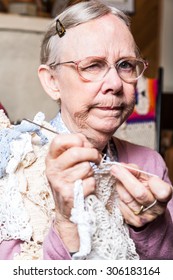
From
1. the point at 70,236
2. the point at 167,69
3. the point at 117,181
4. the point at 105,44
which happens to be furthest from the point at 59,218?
the point at 167,69

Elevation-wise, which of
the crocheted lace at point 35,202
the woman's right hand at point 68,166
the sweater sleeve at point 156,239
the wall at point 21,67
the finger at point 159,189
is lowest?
the wall at point 21,67

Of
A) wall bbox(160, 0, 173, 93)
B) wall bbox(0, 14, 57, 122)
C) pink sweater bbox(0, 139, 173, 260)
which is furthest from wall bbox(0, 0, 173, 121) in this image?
wall bbox(160, 0, 173, 93)

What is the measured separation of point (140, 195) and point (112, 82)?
0.35m

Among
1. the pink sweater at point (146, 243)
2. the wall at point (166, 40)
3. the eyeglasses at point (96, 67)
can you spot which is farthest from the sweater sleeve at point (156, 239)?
the wall at point (166, 40)

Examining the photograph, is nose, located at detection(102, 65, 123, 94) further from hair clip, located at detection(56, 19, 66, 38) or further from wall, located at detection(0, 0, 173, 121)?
wall, located at detection(0, 0, 173, 121)

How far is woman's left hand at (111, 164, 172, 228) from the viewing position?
0.93 m

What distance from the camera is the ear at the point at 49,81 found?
130 cm

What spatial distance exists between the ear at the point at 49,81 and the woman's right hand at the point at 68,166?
41 cm

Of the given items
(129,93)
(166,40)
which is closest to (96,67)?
(129,93)

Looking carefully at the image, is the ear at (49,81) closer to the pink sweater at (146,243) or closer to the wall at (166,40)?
the pink sweater at (146,243)

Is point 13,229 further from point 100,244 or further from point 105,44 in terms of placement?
point 105,44

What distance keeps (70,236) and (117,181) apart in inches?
5.8

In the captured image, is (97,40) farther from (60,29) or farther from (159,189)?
(159,189)

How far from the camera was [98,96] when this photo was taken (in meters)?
1.18
